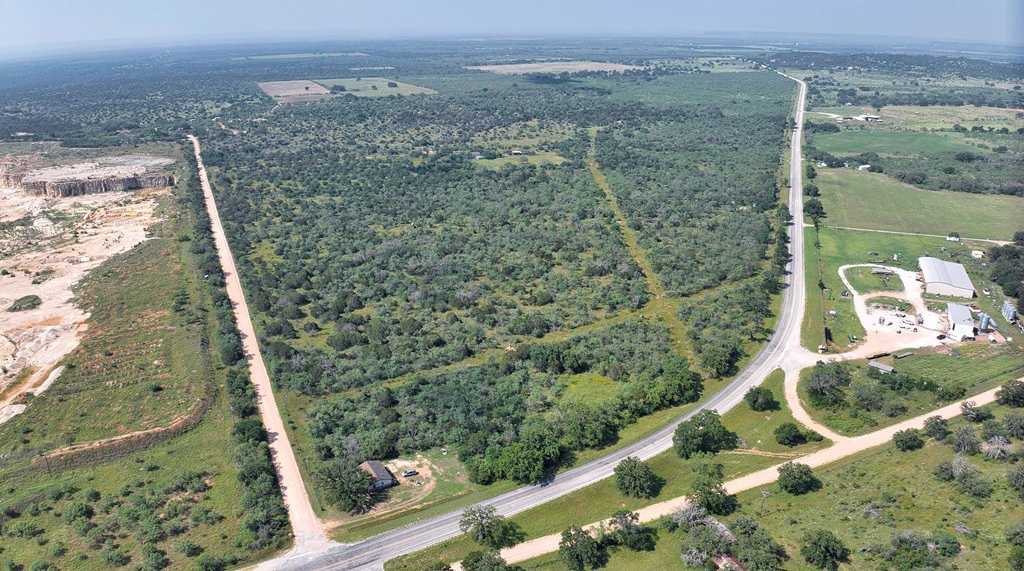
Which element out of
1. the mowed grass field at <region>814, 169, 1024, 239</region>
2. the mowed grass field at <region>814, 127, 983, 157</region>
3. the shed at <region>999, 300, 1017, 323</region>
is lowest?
the shed at <region>999, 300, 1017, 323</region>

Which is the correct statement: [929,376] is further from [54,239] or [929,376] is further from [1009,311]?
[54,239]

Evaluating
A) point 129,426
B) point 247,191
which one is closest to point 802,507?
point 129,426

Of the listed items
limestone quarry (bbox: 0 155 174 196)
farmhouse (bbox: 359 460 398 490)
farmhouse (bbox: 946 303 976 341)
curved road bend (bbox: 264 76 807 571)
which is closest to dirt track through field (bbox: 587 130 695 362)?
curved road bend (bbox: 264 76 807 571)

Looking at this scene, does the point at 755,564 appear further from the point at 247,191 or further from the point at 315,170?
the point at 315,170

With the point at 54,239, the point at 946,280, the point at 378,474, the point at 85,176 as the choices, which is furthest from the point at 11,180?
the point at 946,280

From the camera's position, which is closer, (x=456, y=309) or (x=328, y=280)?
(x=456, y=309)

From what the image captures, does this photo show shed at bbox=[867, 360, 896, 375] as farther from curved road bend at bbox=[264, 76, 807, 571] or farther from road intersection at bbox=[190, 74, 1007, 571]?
curved road bend at bbox=[264, 76, 807, 571]
